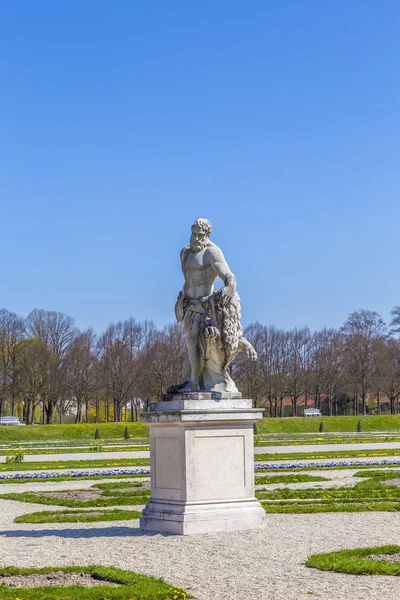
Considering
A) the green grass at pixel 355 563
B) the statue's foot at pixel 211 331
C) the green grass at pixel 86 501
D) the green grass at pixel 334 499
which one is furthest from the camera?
the green grass at pixel 86 501

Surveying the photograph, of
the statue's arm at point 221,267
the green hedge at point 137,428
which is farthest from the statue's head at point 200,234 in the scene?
the green hedge at point 137,428

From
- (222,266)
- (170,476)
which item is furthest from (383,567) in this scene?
(222,266)

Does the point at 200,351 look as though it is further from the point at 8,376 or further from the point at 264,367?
the point at 264,367

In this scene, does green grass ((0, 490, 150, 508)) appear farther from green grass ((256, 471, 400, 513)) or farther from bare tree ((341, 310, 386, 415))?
bare tree ((341, 310, 386, 415))

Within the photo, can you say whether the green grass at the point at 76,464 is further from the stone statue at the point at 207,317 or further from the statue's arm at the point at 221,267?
the statue's arm at the point at 221,267

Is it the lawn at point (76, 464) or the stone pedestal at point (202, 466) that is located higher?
the stone pedestal at point (202, 466)

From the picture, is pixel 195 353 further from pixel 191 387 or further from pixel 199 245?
pixel 199 245

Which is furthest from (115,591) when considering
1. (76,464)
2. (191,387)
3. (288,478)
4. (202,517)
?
(76,464)

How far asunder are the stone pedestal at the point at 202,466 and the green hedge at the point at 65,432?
43.9 metres

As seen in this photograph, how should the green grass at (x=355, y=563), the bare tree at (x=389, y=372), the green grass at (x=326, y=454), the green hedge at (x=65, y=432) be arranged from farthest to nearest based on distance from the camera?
the bare tree at (x=389, y=372) < the green hedge at (x=65, y=432) < the green grass at (x=326, y=454) < the green grass at (x=355, y=563)

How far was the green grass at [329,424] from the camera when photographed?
6675 centimetres

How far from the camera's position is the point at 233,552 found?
39.1ft

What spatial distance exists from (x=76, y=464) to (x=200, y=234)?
17297 mm

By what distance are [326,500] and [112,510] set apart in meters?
4.00
